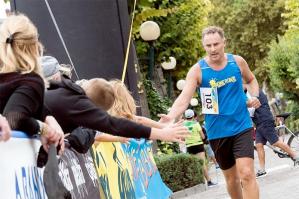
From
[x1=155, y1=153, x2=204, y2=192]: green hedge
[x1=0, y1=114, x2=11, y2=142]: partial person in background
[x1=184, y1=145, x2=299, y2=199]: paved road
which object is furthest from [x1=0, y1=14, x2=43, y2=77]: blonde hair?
[x1=155, y1=153, x2=204, y2=192]: green hedge

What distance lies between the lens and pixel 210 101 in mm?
7922

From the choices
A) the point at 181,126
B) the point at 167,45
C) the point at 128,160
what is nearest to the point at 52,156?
the point at 181,126

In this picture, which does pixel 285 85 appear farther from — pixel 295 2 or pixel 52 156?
pixel 52 156

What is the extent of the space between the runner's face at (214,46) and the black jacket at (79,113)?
2.76 meters

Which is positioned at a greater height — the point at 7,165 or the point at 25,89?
the point at 25,89

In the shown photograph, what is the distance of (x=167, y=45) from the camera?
2455 cm

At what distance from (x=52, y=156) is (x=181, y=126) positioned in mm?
1041

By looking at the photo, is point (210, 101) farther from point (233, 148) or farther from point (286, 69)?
point (286, 69)

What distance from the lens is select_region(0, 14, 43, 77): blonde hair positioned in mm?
4441

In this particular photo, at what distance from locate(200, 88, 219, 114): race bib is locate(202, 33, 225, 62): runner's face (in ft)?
1.09

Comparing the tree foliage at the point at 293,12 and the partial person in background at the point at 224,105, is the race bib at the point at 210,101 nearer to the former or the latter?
the partial person in background at the point at 224,105

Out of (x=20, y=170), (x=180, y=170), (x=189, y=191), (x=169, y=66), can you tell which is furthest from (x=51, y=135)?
(x=169, y=66)

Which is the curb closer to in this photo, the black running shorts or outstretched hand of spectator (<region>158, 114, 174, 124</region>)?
the black running shorts

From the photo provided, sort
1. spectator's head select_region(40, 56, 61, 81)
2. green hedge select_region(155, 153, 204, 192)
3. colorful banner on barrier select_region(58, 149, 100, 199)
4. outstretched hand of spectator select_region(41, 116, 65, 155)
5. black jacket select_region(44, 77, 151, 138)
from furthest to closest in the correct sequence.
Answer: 1. green hedge select_region(155, 153, 204, 192)
2. spectator's head select_region(40, 56, 61, 81)
3. colorful banner on barrier select_region(58, 149, 100, 199)
4. black jacket select_region(44, 77, 151, 138)
5. outstretched hand of spectator select_region(41, 116, 65, 155)
